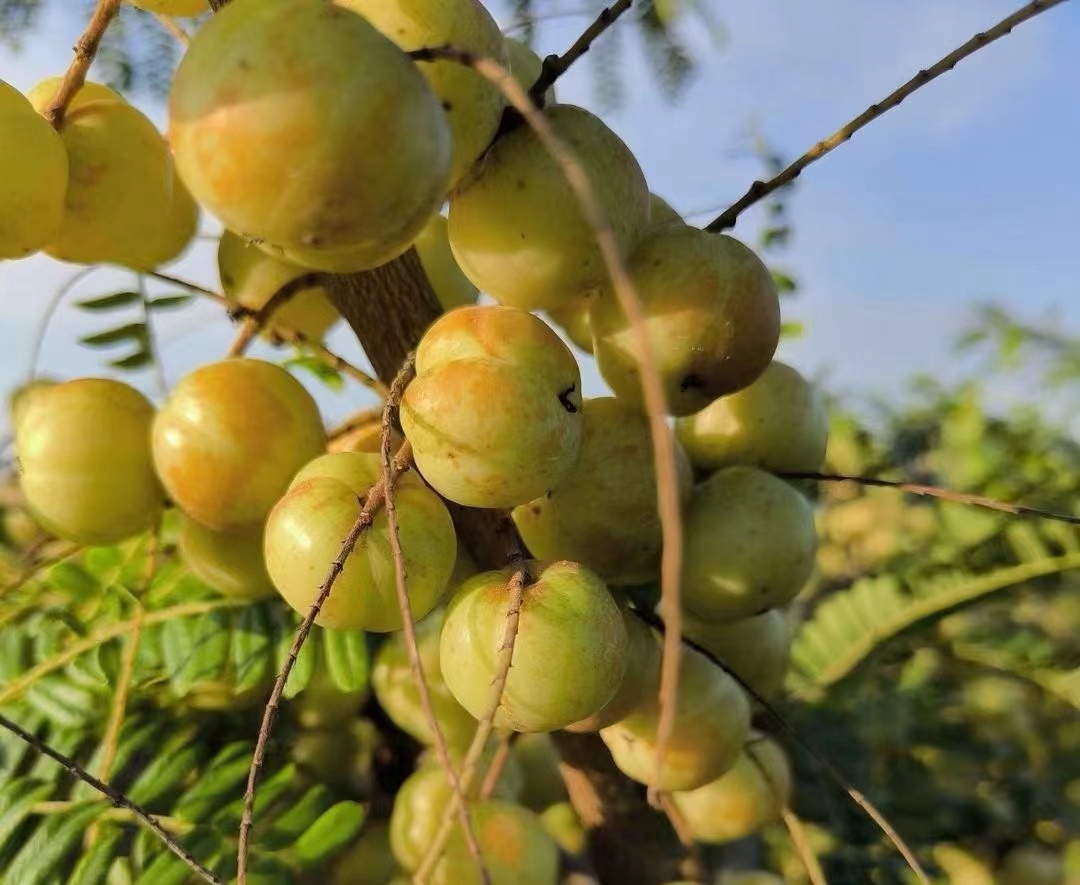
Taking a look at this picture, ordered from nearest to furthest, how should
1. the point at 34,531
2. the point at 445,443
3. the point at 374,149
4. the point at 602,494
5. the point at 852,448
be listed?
the point at 374,149, the point at 445,443, the point at 602,494, the point at 34,531, the point at 852,448

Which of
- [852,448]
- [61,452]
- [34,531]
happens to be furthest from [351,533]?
[852,448]

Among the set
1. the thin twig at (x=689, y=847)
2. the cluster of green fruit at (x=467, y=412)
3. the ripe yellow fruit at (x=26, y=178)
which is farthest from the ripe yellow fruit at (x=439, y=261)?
the thin twig at (x=689, y=847)

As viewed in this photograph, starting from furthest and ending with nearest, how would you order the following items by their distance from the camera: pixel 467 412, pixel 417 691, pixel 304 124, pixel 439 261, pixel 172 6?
pixel 417 691, pixel 439 261, pixel 172 6, pixel 467 412, pixel 304 124

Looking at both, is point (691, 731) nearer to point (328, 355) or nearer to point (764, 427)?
point (764, 427)

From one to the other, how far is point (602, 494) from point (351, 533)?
0.18 metres

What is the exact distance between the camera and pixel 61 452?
693 millimetres

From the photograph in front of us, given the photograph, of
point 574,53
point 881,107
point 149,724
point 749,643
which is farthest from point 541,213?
point 149,724

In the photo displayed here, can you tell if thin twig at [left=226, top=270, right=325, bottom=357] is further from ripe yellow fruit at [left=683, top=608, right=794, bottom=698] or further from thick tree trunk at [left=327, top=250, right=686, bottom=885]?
ripe yellow fruit at [left=683, top=608, right=794, bottom=698]

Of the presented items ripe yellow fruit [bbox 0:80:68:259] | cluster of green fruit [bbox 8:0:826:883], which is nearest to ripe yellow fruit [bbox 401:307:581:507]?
cluster of green fruit [bbox 8:0:826:883]

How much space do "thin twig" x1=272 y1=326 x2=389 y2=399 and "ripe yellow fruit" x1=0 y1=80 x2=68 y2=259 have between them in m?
0.20

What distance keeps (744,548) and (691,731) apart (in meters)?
0.13

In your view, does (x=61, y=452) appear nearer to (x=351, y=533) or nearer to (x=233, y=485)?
(x=233, y=485)

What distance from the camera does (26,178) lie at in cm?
52

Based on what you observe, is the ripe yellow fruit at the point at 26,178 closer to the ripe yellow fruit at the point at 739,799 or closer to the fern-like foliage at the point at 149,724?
the fern-like foliage at the point at 149,724
